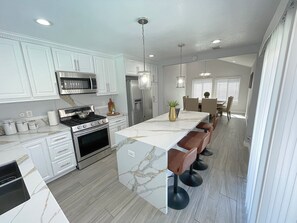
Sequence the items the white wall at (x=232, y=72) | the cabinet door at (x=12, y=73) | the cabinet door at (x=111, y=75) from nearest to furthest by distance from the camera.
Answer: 1. the cabinet door at (x=12, y=73)
2. the cabinet door at (x=111, y=75)
3. the white wall at (x=232, y=72)

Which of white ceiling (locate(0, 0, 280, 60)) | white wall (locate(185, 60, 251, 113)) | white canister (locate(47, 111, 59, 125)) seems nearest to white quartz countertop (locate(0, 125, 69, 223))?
white canister (locate(47, 111, 59, 125))

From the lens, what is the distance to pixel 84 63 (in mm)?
2785

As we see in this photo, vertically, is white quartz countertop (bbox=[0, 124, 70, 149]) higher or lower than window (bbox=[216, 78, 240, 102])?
lower

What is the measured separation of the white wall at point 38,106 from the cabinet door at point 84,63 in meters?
0.67

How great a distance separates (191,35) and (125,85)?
6.26ft

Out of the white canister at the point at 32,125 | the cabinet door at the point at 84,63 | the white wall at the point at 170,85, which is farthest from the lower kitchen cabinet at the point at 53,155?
the white wall at the point at 170,85

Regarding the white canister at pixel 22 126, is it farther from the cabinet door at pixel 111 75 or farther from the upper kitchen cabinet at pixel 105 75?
the cabinet door at pixel 111 75

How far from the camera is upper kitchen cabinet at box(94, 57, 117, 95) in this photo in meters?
3.07

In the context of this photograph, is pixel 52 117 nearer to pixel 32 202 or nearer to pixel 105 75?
pixel 105 75

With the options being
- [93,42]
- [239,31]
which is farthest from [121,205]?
[239,31]

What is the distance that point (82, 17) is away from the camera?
5.08 ft

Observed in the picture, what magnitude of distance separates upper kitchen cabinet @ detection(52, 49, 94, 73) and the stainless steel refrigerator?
1.00 metres

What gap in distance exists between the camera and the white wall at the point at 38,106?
2.15 m

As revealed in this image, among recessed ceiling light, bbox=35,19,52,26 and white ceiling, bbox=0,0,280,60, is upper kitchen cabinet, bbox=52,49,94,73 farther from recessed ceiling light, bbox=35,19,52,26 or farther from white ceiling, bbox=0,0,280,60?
recessed ceiling light, bbox=35,19,52,26
